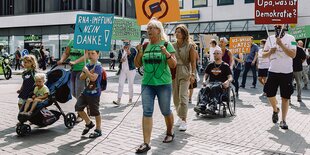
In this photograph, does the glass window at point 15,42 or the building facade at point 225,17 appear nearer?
the building facade at point 225,17

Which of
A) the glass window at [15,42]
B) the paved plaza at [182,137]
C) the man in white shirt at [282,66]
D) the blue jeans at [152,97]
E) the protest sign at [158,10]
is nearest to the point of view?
the blue jeans at [152,97]

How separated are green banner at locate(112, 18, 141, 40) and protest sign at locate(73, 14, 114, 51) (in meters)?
16.1

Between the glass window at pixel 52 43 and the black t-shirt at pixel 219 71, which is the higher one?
the glass window at pixel 52 43

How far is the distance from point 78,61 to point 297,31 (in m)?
12.8

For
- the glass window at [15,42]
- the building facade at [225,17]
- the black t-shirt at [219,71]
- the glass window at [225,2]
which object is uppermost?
the glass window at [225,2]

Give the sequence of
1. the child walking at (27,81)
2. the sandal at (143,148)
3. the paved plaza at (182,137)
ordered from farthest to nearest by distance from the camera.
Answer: the child walking at (27,81) → the paved plaza at (182,137) → the sandal at (143,148)

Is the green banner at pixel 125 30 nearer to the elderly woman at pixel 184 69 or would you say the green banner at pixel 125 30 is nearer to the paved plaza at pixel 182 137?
the paved plaza at pixel 182 137

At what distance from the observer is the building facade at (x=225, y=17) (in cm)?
3171

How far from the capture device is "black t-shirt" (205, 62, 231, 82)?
8258mm

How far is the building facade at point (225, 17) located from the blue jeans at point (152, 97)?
25567mm

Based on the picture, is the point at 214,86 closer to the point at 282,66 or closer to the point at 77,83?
the point at 282,66

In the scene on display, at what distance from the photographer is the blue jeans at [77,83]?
7.36m

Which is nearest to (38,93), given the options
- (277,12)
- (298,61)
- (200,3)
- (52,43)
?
(277,12)

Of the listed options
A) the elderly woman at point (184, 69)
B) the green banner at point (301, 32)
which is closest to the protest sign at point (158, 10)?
the elderly woman at point (184, 69)
